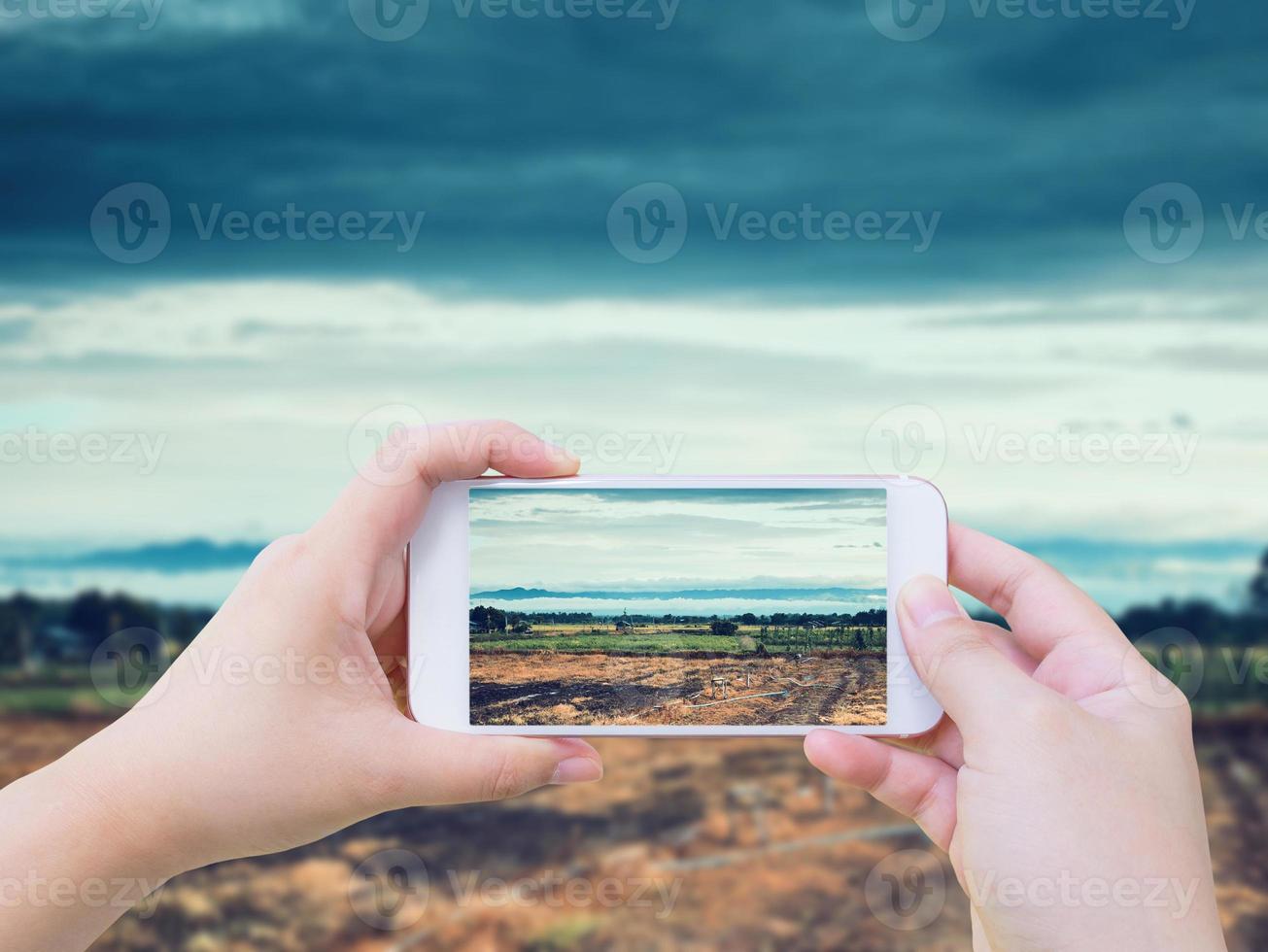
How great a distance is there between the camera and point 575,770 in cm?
178

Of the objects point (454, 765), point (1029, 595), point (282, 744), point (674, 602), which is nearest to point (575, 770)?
point (454, 765)

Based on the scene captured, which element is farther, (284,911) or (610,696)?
(284,911)

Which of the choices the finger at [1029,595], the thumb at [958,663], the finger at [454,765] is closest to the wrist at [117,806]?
the finger at [454,765]

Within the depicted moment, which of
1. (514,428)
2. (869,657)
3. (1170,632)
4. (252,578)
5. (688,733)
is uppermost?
(514,428)

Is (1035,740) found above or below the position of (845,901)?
above

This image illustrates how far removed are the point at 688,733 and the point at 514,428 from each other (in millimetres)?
589

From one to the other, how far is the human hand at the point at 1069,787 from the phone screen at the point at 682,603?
0.10 m

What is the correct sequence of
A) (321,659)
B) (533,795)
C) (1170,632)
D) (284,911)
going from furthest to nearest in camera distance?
(1170,632)
(533,795)
(284,911)
(321,659)

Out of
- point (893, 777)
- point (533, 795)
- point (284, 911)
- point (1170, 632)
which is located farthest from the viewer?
point (1170, 632)

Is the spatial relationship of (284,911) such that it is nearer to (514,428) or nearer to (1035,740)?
Answer: (514,428)

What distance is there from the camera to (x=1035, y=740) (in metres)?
1.52

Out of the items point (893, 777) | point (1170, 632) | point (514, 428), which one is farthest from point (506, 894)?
point (1170, 632)

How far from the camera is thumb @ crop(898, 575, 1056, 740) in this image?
1.56 m

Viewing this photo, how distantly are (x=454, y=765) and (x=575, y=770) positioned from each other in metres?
0.21
